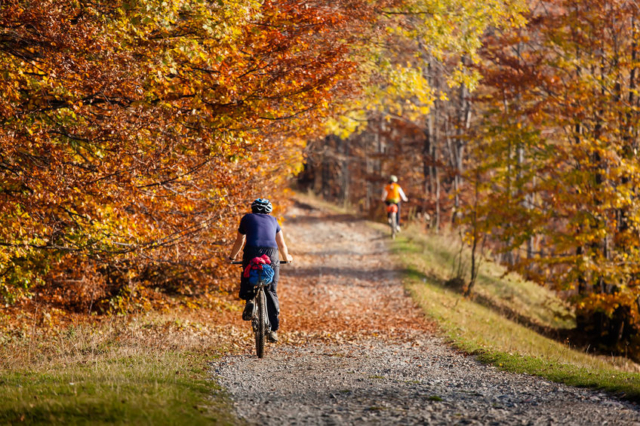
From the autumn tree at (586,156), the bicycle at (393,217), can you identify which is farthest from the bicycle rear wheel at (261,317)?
the bicycle at (393,217)

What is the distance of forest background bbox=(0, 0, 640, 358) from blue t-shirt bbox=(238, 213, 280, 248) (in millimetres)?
1184

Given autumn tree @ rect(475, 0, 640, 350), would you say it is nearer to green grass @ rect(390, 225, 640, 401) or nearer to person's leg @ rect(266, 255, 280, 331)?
green grass @ rect(390, 225, 640, 401)

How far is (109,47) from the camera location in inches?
316

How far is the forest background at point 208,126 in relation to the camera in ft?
26.2

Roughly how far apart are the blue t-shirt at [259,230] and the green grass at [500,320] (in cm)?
352

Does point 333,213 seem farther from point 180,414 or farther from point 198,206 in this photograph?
point 180,414

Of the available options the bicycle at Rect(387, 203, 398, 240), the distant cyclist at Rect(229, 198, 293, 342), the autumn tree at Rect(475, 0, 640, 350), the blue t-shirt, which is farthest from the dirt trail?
the bicycle at Rect(387, 203, 398, 240)

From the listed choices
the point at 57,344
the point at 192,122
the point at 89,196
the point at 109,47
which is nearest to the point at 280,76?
the point at 192,122

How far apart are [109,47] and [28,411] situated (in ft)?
15.2

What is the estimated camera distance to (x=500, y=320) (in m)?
15.7

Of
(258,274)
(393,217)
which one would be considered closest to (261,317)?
(258,274)

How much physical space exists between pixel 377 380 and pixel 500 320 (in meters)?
9.16

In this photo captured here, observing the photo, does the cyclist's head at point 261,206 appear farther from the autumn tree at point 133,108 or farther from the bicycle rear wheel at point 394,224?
the bicycle rear wheel at point 394,224

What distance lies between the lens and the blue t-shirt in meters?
8.56
